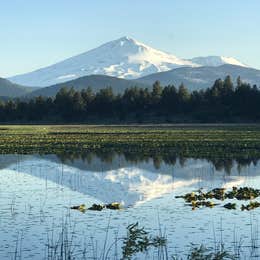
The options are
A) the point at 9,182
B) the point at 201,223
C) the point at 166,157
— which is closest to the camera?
the point at 201,223

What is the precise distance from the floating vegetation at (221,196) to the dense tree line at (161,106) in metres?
134

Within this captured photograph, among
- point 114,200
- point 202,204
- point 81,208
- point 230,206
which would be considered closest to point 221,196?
point 202,204

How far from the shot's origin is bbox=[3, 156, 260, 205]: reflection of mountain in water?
3994 cm

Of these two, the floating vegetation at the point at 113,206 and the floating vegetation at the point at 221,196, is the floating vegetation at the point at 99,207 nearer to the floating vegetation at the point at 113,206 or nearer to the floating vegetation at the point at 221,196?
the floating vegetation at the point at 113,206

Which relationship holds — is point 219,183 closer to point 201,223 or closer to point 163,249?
point 201,223

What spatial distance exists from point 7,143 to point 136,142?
1929 cm

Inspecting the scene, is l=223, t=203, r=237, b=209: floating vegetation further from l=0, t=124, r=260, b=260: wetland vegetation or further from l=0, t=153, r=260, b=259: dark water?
l=0, t=153, r=260, b=259: dark water

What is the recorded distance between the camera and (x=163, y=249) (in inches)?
933

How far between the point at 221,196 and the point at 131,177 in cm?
1279

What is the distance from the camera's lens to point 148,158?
6328 cm

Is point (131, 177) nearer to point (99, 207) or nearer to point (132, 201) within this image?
point (132, 201)

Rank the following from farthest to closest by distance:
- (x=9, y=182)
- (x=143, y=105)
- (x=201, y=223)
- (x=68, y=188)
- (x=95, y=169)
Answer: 1. (x=143, y=105)
2. (x=95, y=169)
3. (x=9, y=182)
4. (x=68, y=188)
5. (x=201, y=223)

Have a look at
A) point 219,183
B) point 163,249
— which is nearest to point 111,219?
point 163,249

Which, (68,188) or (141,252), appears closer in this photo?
(141,252)
